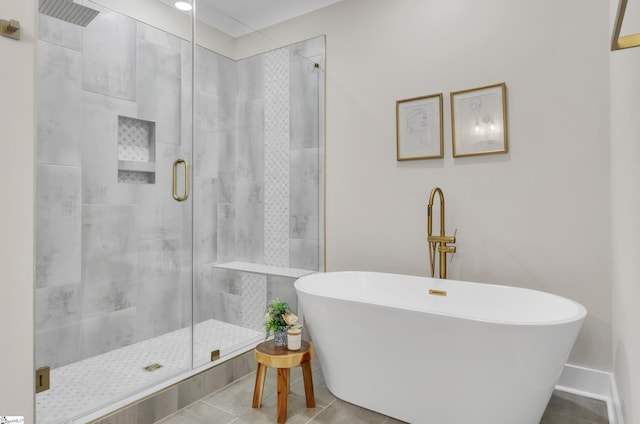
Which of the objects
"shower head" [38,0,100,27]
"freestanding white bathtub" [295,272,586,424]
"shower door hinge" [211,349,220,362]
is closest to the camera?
"freestanding white bathtub" [295,272,586,424]

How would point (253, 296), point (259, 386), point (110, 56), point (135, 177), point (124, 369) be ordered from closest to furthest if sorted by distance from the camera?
point (259, 386) < point (124, 369) < point (110, 56) < point (135, 177) < point (253, 296)

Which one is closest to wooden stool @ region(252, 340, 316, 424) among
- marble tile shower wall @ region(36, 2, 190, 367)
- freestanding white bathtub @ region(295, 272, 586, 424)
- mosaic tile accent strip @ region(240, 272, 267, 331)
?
freestanding white bathtub @ region(295, 272, 586, 424)

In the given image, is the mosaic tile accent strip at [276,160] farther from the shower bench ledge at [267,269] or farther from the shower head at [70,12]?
the shower head at [70,12]

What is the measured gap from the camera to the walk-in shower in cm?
214

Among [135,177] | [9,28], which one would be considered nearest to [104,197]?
[135,177]

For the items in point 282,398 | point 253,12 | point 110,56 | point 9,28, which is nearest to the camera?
point 9,28

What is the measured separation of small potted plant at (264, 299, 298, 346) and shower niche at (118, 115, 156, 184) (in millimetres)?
1220

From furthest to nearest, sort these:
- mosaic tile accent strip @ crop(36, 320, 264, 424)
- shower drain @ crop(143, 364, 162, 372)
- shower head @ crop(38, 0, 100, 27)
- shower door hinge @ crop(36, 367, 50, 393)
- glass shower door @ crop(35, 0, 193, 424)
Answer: shower drain @ crop(143, 364, 162, 372), glass shower door @ crop(35, 0, 193, 424), shower head @ crop(38, 0, 100, 27), mosaic tile accent strip @ crop(36, 320, 264, 424), shower door hinge @ crop(36, 367, 50, 393)

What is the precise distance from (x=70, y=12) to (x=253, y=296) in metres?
2.21

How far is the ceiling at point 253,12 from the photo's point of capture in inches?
114

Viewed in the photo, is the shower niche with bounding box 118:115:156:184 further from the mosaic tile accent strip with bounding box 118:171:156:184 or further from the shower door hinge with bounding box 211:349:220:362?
the shower door hinge with bounding box 211:349:220:362

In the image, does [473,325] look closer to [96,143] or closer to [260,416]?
[260,416]

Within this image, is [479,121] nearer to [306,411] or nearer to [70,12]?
[306,411]

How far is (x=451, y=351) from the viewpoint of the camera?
1714mm
